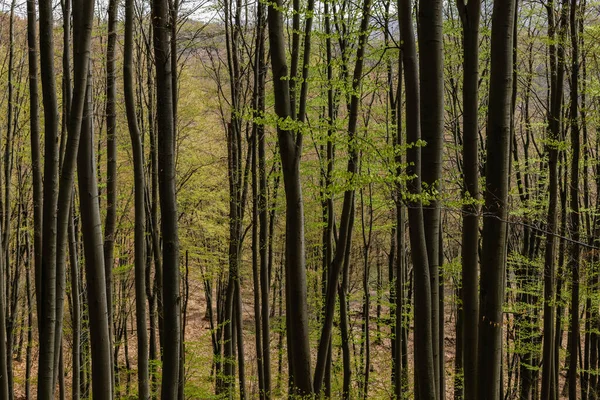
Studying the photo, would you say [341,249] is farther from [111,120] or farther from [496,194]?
[111,120]

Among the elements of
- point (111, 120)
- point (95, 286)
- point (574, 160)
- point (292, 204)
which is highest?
point (111, 120)

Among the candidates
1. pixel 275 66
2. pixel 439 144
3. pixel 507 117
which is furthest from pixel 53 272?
pixel 507 117

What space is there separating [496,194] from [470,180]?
783 millimetres

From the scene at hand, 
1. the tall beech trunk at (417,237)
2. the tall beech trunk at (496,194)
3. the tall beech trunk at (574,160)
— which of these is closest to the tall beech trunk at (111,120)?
the tall beech trunk at (417,237)

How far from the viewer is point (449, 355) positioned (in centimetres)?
2295

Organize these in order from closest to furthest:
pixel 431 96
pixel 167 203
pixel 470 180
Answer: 1. pixel 167 203
2. pixel 431 96
3. pixel 470 180

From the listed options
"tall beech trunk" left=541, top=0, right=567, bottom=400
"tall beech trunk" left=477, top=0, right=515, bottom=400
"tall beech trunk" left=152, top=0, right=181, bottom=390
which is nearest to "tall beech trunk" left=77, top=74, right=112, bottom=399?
"tall beech trunk" left=152, top=0, right=181, bottom=390

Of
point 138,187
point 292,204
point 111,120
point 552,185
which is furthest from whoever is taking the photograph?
point 552,185

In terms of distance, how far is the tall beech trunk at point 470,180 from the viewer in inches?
225

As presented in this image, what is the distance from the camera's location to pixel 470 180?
590 cm

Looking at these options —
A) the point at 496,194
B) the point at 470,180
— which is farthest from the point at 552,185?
the point at 496,194

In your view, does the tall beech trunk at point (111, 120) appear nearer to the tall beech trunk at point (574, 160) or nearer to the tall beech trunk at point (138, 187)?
the tall beech trunk at point (138, 187)

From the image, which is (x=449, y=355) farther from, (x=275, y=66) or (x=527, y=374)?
(x=275, y=66)

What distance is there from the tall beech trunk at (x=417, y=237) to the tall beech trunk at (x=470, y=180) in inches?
22.4
